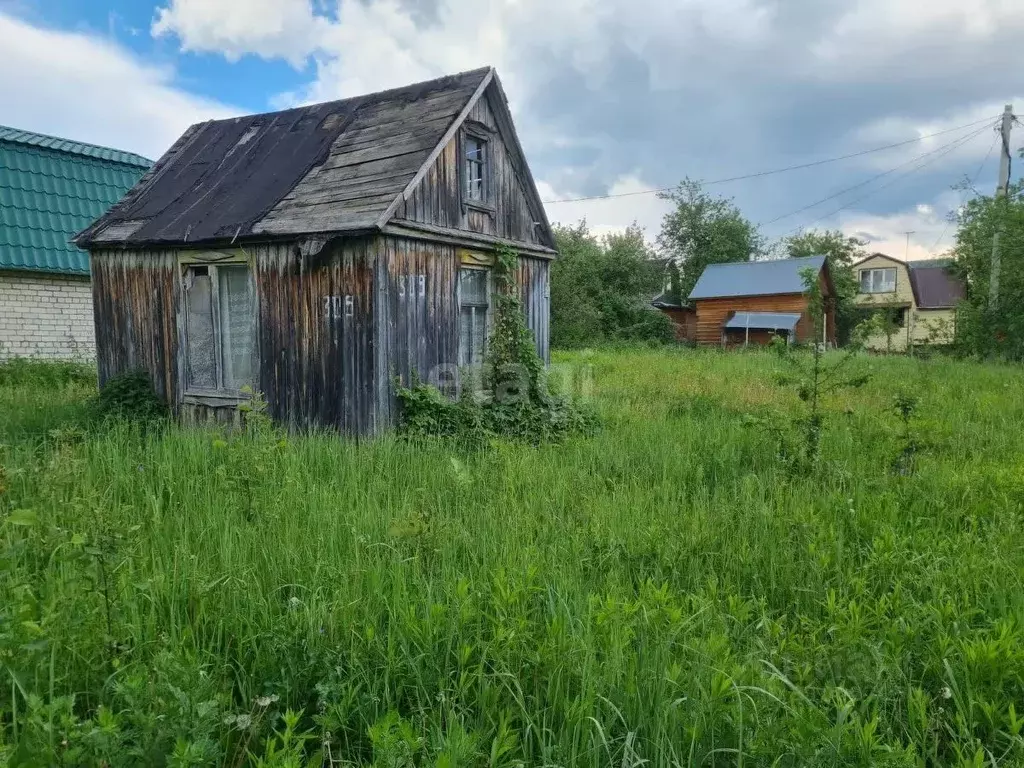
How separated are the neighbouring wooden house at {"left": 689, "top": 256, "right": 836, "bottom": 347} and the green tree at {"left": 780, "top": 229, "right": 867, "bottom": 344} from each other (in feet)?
6.03

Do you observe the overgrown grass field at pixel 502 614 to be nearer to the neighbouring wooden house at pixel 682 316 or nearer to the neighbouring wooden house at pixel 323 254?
the neighbouring wooden house at pixel 323 254

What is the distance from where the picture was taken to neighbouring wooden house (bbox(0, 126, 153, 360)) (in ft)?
45.6

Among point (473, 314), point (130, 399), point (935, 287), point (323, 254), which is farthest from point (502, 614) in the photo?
point (935, 287)

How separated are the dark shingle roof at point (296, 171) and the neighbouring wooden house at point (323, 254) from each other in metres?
0.03

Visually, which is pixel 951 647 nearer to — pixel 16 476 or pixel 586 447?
pixel 586 447

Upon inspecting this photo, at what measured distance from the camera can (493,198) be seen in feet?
33.1

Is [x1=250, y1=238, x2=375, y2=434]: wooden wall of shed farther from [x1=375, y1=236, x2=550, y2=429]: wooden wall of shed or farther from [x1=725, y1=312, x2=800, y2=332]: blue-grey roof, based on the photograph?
[x1=725, y1=312, x2=800, y2=332]: blue-grey roof

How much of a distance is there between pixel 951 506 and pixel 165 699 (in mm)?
5368

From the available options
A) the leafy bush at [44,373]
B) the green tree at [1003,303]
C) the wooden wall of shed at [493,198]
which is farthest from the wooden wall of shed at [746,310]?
the leafy bush at [44,373]

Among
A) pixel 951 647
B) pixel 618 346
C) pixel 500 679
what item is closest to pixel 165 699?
pixel 500 679

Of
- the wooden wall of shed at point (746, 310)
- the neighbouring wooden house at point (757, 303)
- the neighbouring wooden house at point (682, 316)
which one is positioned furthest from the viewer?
the neighbouring wooden house at point (682, 316)

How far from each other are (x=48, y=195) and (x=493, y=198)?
39.5ft

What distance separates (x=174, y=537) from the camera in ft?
12.5

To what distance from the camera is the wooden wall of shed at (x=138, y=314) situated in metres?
9.62
